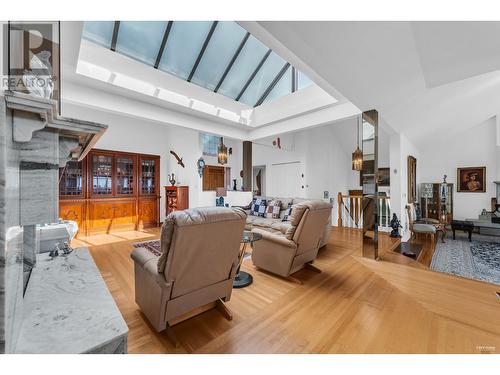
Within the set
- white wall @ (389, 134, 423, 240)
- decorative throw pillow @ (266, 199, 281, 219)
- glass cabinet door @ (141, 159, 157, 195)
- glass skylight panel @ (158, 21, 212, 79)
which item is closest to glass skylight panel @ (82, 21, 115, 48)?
glass skylight panel @ (158, 21, 212, 79)

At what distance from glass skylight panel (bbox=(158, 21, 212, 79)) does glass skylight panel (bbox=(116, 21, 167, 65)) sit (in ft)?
0.55

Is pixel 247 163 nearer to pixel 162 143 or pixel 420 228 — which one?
pixel 162 143

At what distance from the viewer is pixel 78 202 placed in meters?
4.76

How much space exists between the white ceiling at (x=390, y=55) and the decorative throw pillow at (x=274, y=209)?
227 cm

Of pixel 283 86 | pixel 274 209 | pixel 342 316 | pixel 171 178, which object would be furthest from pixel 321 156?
pixel 342 316

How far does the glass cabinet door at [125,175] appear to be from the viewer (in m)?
5.33

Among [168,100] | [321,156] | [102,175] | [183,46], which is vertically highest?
[183,46]

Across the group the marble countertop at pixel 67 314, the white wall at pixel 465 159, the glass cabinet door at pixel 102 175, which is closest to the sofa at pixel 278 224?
the marble countertop at pixel 67 314

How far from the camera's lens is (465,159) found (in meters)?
6.32

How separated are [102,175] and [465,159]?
393 inches

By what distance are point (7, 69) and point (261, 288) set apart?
244 centimetres

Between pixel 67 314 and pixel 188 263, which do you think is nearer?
pixel 67 314

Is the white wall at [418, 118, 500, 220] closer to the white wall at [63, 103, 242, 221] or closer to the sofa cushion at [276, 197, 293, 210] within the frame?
the sofa cushion at [276, 197, 293, 210]
